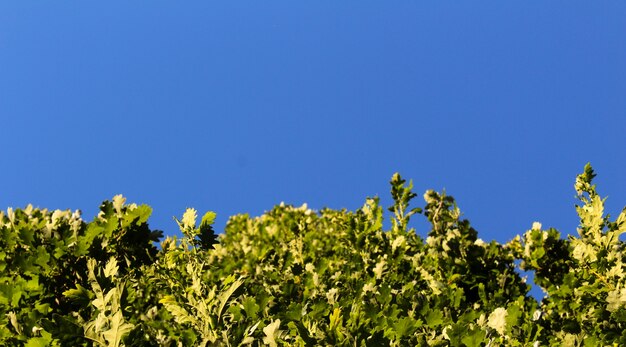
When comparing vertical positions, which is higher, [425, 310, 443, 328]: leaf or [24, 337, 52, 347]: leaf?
[425, 310, 443, 328]: leaf

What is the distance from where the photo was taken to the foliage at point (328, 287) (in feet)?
13.3

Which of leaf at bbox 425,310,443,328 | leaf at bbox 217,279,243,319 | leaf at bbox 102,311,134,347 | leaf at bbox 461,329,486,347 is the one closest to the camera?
leaf at bbox 102,311,134,347

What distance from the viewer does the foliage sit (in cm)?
404

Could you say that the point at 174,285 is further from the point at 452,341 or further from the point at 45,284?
the point at 452,341

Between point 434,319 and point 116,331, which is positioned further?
point 434,319

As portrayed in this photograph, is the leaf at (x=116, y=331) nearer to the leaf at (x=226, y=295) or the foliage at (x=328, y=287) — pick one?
the foliage at (x=328, y=287)

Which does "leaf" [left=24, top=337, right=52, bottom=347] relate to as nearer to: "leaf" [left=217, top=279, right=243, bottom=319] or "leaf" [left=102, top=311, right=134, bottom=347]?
"leaf" [left=102, top=311, right=134, bottom=347]

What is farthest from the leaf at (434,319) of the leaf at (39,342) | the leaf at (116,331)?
the leaf at (39,342)

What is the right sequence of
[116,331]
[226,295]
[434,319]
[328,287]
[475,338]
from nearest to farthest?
[116,331] < [475,338] < [226,295] < [434,319] < [328,287]

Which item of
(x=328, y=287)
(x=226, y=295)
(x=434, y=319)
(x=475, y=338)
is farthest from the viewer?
(x=328, y=287)

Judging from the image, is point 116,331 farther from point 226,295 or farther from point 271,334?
point 271,334

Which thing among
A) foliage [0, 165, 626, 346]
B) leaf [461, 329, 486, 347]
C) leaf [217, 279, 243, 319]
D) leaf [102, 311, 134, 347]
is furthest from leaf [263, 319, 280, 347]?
leaf [461, 329, 486, 347]

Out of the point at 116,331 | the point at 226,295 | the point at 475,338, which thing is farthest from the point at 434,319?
the point at 116,331

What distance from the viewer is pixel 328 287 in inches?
269
